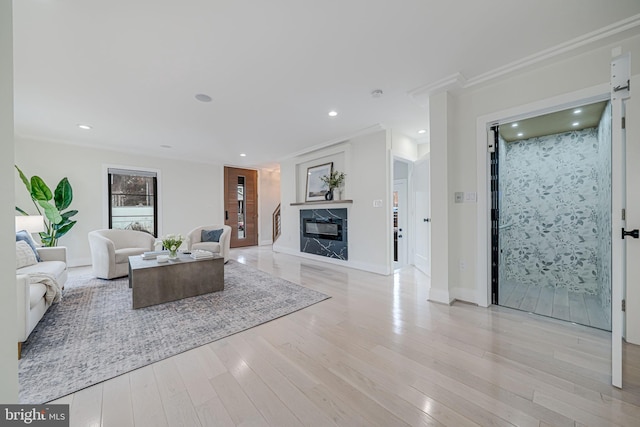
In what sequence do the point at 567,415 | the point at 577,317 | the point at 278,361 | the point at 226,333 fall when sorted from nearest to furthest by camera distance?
the point at 567,415, the point at 278,361, the point at 226,333, the point at 577,317

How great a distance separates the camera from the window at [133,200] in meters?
5.59

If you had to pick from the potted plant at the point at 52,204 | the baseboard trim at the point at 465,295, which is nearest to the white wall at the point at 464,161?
the baseboard trim at the point at 465,295

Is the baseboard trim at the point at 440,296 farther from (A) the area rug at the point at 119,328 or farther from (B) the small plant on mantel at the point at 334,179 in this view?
(B) the small plant on mantel at the point at 334,179

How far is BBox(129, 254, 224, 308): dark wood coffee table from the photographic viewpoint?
9.20 feet

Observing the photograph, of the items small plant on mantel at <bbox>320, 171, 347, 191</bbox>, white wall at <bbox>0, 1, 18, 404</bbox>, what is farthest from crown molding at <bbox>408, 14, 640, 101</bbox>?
white wall at <bbox>0, 1, 18, 404</bbox>

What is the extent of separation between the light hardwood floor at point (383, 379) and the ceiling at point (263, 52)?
262 cm

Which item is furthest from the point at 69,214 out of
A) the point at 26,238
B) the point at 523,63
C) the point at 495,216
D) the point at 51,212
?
the point at 523,63

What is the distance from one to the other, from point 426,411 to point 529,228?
3.83 metres

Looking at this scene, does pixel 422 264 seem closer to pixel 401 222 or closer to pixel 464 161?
pixel 401 222

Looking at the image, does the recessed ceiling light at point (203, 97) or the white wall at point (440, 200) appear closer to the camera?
the white wall at point (440, 200)

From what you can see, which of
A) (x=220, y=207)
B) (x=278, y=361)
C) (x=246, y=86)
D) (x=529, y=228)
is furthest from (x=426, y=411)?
(x=220, y=207)

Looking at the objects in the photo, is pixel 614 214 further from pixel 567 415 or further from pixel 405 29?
pixel 405 29

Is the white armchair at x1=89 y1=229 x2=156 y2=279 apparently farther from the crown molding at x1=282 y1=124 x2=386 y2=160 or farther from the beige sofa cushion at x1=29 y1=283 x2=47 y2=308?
the crown molding at x1=282 y1=124 x2=386 y2=160

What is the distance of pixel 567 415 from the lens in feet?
4.30
